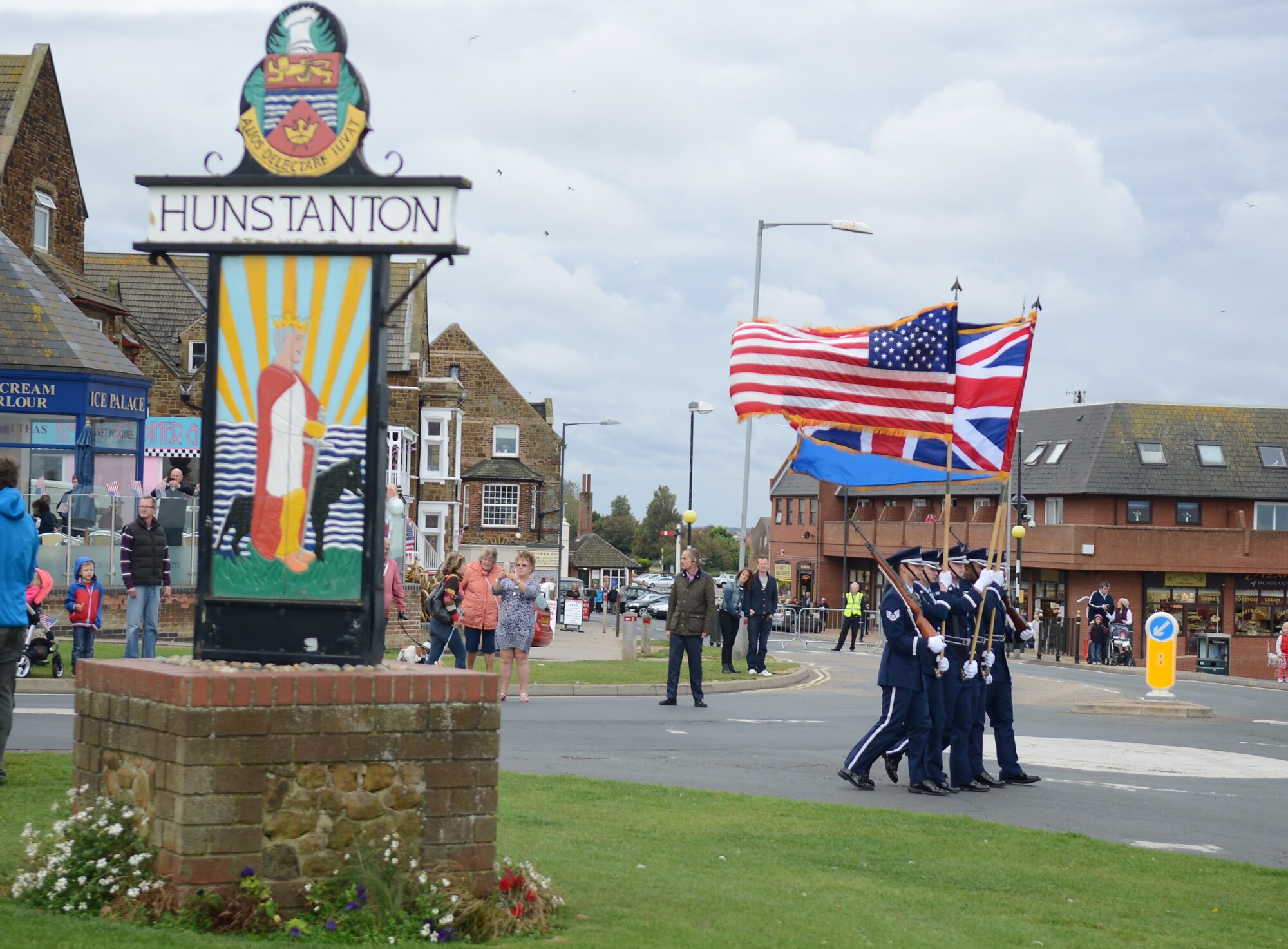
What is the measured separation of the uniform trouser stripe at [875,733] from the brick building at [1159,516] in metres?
44.5

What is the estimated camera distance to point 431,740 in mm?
6371

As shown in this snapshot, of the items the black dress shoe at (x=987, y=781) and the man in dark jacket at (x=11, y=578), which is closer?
the man in dark jacket at (x=11, y=578)

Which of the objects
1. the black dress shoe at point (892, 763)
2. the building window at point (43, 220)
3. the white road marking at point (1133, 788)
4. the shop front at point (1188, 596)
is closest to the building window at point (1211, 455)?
the shop front at point (1188, 596)

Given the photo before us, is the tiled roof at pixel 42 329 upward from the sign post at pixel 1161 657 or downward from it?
upward

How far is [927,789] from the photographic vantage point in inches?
473

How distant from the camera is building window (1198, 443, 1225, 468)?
6275 centimetres

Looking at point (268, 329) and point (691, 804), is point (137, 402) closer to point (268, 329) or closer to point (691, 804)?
point (691, 804)

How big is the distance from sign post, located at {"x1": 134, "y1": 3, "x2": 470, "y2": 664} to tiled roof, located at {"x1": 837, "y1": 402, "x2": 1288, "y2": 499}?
56.9 metres

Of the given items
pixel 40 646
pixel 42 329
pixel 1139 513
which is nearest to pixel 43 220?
pixel 42 329

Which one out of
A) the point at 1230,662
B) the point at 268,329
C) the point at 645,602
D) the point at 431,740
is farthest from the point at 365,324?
the point at 645,602

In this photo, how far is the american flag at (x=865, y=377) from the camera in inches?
511

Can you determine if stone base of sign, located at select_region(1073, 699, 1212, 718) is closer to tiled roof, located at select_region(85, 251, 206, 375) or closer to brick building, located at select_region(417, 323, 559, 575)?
tiled roof, located at select_region(85, 251, 206, 375)

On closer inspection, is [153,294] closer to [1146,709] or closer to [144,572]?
[144,572]

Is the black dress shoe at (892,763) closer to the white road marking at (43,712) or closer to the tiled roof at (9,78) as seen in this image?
the white road marking at (43,712)
